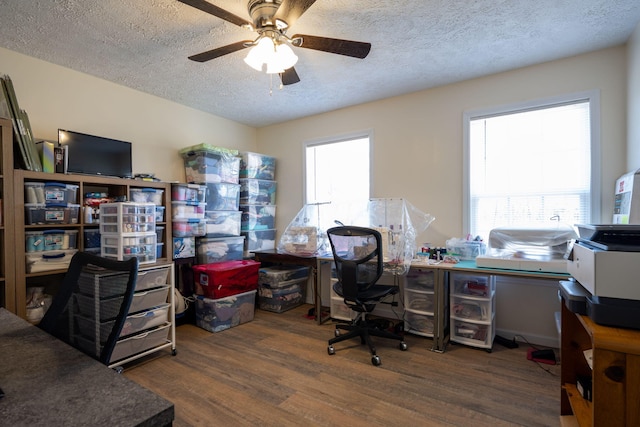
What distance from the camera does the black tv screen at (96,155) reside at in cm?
253

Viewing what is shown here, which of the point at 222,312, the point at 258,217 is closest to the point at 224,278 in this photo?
the point at 222,312

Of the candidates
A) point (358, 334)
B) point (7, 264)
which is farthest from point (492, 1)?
point (7, 264)

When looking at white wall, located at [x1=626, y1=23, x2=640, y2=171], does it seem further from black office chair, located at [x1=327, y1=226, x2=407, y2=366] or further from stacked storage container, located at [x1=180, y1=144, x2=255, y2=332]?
stacked storage container, located at [x1=180, y1=144, x2=255, y2=332]

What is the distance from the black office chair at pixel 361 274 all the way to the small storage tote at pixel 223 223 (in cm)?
154

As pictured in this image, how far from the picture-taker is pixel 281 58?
1923 mm

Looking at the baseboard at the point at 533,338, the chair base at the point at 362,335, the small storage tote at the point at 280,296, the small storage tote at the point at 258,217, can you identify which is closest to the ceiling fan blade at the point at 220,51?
the small storage tote at the point at 258,217

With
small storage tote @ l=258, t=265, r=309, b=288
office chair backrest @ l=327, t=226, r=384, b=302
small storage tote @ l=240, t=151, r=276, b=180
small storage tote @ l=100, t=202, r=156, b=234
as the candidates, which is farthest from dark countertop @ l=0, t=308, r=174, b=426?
small storage tote @ l=240, t=151, r=276, b=180

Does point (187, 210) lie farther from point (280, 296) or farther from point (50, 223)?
point (280, 296)

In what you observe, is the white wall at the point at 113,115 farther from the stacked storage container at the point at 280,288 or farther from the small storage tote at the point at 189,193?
the stacked storage container at the point at 280,288

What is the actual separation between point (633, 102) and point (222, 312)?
3904mm

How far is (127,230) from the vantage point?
93.4 inches

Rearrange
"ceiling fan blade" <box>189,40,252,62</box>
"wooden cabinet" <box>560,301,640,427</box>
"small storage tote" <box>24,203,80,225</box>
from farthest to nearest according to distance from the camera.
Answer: "small storage tote" <box>24,203,80,225</box> → "ceiling fan blade" <box>189,40,252,62</box> → "wooden cabinet" <box>560,301,640,427</box>

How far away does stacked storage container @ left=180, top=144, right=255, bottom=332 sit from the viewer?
3115 millimetres

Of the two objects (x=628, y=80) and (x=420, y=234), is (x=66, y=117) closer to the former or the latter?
(x=420, y=234)
